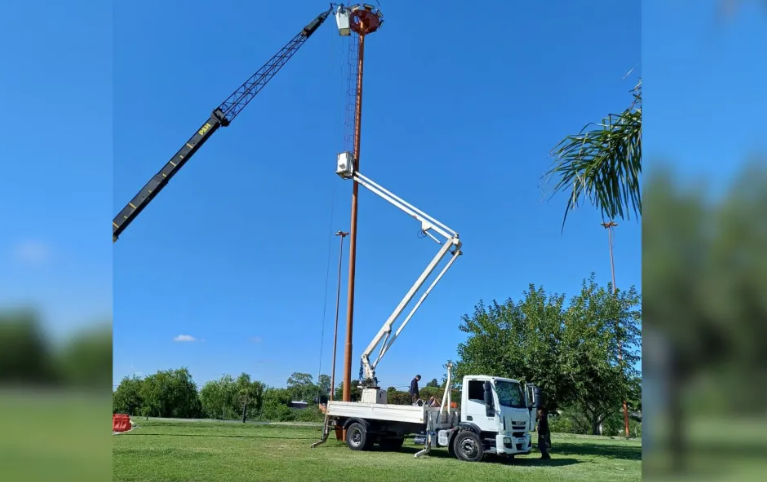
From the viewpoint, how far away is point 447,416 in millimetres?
16703

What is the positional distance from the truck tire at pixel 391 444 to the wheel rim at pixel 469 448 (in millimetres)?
2839

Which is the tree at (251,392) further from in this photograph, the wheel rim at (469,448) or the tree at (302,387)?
the wheel rim at (469,448)

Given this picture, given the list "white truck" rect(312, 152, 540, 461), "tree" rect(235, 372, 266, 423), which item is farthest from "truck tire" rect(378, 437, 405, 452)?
"tree" rect(235, 372, 266, 423)

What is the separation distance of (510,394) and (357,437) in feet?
16.3

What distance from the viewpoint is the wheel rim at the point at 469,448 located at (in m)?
15.5

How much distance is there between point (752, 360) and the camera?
1493mm

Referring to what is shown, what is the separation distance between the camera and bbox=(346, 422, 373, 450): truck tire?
1727 centimetres

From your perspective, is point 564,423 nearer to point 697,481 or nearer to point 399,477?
Answer: point 399,477

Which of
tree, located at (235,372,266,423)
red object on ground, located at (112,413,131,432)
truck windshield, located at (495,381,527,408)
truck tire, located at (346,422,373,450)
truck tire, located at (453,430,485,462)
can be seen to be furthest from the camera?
tree, located at (235,372,266,423)

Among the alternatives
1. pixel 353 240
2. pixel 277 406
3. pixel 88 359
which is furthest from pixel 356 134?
pixel 277 406

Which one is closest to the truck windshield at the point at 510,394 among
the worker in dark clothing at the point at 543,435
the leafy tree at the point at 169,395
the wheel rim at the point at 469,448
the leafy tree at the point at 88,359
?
the wheel rim at the point at 469,448

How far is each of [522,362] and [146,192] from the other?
1607 cm

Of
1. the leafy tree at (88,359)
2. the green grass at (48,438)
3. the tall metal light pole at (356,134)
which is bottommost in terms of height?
the green grass at (48,438)

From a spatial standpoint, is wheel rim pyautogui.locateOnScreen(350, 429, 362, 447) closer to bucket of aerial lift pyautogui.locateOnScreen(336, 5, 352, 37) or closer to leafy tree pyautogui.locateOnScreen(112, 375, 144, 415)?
bucket of aerial lift pyautogui.locateOnScreen(336, 5, 352, 37)
